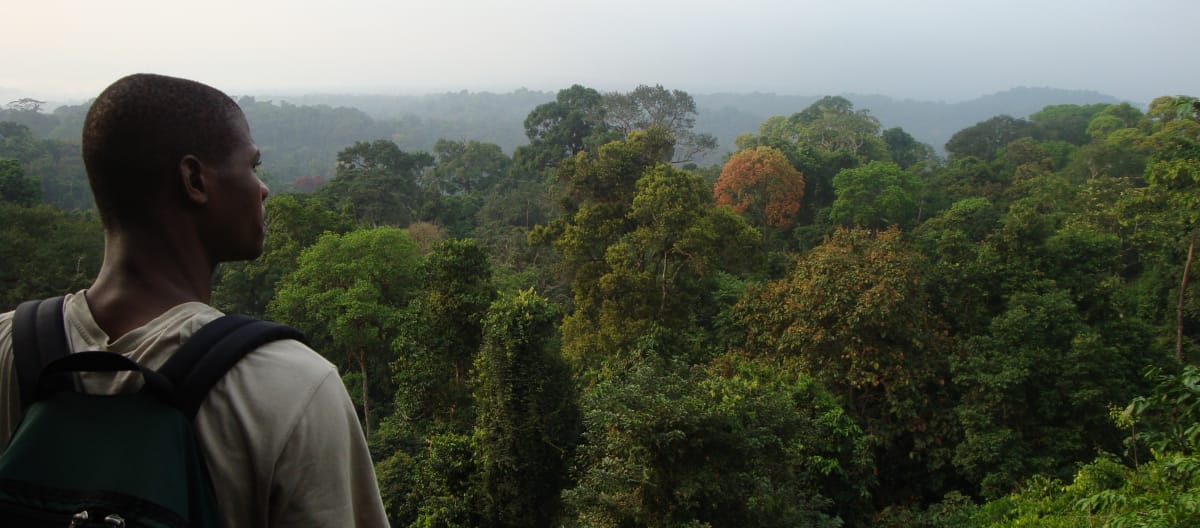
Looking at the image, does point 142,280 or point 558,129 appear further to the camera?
point 558,129

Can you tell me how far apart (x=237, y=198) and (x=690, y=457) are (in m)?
5.33

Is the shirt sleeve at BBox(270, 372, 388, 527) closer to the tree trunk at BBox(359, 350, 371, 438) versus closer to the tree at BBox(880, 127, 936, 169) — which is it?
the tree trunk at BBox(359, 350, 371, 438)

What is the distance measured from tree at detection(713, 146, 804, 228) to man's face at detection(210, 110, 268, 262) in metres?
20.0

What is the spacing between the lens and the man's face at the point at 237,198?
888 mm

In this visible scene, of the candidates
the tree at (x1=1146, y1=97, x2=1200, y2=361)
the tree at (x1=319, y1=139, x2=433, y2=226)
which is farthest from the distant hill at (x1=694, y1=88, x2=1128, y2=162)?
the tree at (x1=1146, y1=97, x2=1200, y2=361)

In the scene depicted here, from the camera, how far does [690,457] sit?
5.79 metres

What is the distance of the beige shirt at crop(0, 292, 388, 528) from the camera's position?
0.70 meters

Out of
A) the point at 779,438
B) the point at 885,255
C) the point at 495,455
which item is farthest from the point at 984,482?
the point at 495,455

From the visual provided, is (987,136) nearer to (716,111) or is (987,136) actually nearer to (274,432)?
→ (274,432)

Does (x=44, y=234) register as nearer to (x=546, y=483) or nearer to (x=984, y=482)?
(x=546, y=483)

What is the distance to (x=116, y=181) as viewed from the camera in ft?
2.81

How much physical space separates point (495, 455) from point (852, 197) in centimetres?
1607

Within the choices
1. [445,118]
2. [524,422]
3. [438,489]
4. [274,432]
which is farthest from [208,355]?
[445,118]

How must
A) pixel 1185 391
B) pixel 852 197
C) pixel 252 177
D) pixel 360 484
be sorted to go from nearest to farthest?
pixel 360 484 < pixel 252 177 < pixel 1185 391 < pixel 852 197
